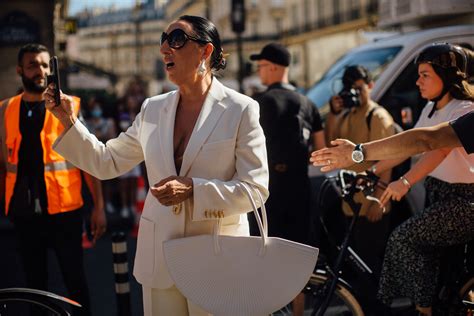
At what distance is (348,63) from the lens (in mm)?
8078

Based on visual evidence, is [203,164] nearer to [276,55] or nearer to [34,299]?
[34,299]

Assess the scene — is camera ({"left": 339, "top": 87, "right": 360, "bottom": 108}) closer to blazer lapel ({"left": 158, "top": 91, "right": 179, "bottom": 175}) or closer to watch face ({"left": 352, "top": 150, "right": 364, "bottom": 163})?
watch face ({"left": 352, "top": 150, "right": 364, "bottom": 163})

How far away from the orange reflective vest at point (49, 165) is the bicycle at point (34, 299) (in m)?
0.98

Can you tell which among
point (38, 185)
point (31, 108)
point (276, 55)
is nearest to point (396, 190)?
point (276, 55)

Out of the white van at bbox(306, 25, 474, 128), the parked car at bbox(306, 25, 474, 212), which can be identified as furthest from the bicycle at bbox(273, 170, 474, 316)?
the white van at bbox(306, 25, 474, 128)

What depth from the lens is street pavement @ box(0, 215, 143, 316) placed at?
6.47 m

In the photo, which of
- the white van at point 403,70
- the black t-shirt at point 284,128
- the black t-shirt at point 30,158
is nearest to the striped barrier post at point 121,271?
the black t-shirt at point 30,158

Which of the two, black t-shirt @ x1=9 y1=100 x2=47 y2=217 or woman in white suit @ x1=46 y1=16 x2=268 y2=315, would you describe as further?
black t-shirt @ x1=9 y1=100 x2=47 y2=217

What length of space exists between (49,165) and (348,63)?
419cm

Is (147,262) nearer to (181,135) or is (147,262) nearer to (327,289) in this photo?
(181,135)

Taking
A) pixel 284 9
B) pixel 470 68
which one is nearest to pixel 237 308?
pixel 470 68

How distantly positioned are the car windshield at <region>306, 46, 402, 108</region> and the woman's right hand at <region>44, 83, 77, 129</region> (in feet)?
14.2

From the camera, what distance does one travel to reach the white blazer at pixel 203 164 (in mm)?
3223

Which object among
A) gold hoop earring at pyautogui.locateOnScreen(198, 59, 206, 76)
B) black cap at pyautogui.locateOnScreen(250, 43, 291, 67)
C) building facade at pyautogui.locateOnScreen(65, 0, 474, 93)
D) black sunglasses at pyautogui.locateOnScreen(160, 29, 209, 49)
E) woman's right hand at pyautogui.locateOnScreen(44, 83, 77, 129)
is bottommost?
building facade at pyautogui.locateOnScreen(65, 0, 474, 93)
